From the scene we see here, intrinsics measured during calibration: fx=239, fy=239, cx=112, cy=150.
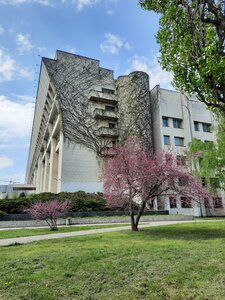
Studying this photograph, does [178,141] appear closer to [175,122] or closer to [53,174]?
[175,122]

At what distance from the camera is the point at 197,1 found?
18.9ft

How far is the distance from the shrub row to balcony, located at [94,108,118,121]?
504 inches

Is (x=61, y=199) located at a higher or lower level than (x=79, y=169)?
lower

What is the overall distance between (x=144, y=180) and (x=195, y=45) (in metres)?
7.43

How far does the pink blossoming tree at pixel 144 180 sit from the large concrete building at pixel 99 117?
17.3 m

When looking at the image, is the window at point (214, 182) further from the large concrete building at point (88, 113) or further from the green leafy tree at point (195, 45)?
the green leafy tree at point (195, 45)

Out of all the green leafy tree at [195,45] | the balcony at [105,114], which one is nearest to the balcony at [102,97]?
the balcony at [105,114]

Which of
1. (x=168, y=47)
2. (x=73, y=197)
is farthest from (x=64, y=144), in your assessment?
(x=168, y=47)

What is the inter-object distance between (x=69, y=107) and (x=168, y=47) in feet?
88.2

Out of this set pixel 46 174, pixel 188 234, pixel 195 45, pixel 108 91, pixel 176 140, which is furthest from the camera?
pixel 46 174

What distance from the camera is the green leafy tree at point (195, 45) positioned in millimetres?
5812

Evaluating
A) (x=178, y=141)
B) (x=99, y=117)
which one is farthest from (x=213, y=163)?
(x=99, y=117)

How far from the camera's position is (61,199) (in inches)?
868

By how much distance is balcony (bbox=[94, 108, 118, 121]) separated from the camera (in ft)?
111
